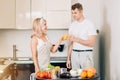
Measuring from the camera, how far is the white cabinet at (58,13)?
13.4 ft

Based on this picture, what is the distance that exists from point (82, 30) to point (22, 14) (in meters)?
1.05

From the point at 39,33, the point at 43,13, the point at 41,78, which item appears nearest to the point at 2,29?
the point at 43,13

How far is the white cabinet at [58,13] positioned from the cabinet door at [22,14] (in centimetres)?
30

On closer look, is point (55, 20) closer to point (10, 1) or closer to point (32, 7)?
point (32, 7)

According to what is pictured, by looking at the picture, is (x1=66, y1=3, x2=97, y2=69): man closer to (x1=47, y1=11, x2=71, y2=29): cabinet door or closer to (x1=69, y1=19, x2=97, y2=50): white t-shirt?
(x1=69, y1=19, x2=97, y2=50): white t-shirt

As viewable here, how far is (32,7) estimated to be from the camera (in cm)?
409

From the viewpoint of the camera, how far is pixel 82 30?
345 cm

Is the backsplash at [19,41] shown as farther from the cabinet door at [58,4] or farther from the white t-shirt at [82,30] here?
the white t-shirt at [82,30]

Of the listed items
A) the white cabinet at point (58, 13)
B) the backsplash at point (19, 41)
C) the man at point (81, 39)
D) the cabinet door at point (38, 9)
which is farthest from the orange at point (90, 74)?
the backsplash at point (19, 41)

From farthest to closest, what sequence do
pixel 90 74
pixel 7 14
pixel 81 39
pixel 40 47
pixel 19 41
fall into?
1. pixel 19 41
2. pixel 7 14
3. pixel 81 39
4. pixel 40 47
5. pixel 90 74

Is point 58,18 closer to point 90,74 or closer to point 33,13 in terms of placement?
point 33,13

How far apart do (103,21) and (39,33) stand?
4.36ft

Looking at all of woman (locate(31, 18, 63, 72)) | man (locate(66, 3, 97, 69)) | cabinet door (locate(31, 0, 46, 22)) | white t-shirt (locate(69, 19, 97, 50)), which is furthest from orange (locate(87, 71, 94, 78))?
cabinet door (locate(31, 0, 46, 22))

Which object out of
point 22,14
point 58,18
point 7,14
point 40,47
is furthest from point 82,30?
point 7,14
